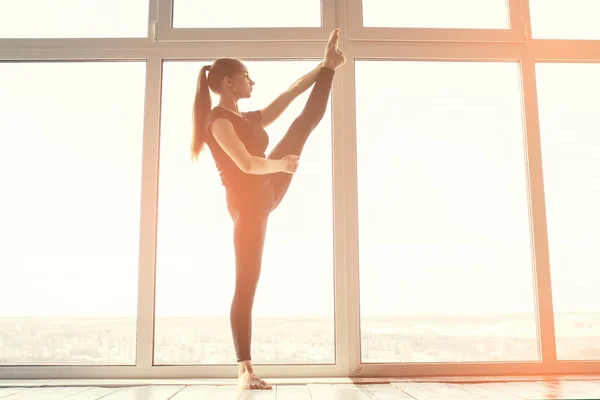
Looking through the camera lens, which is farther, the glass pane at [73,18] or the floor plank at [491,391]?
the glass pane at [73,18]

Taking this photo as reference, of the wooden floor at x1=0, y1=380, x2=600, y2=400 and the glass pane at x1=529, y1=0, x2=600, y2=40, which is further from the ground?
the glass pane at x1=529, y1=0, x2=600, y2=40

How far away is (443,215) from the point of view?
2553 millimetres

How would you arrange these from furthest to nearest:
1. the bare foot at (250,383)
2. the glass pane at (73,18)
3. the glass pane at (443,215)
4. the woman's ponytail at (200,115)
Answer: the glass pane at (73,18)
the glass pane at (443,215)
the woman's ponytail at (200,115)
the bare foot at (250,383)

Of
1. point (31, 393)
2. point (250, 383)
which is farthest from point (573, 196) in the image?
point (31, 393)

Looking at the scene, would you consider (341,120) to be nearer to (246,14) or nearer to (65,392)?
(246,14)

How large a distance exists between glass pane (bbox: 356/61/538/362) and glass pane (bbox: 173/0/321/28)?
390 millimetres

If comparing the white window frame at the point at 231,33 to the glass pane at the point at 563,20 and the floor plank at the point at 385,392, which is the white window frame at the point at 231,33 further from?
the floor plank at the point at 385,392

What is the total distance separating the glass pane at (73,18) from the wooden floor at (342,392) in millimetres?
1639

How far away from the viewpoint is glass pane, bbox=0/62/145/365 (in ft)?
8.00

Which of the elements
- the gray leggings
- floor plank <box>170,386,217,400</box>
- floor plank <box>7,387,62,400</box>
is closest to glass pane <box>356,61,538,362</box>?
the gray leggings

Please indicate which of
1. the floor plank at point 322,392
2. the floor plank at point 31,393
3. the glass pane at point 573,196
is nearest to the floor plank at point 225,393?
the floor plank at point 322,392

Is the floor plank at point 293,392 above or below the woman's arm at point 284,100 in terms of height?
below

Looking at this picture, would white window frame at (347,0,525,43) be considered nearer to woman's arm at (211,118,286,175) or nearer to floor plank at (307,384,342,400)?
woman's arm at (211,118,286,175)

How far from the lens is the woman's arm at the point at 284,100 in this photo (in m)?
2.34
